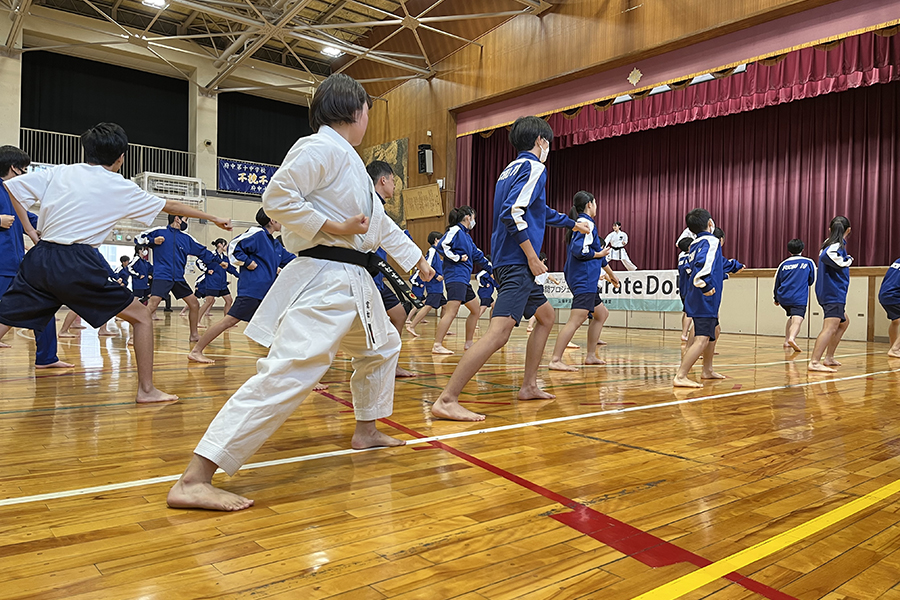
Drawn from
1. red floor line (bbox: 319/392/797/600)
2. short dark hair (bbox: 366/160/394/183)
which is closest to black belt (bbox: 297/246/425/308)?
red floor line (bbox: 319/392/797/600)

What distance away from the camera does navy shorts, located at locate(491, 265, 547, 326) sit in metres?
3.23

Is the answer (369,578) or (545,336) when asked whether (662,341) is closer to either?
(545,336)

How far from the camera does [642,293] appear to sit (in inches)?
469

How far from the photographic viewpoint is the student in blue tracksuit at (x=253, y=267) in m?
4.81

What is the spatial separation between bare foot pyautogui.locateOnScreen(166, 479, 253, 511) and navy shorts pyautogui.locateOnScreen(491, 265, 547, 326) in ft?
5.68

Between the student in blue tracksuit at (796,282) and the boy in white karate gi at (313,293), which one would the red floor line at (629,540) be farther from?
the student in blue tracksuit at (796,282)

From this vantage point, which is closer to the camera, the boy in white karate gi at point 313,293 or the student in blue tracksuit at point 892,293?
the boy in white karate gi at point 313,293

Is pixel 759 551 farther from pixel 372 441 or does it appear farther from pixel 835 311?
pixel 835 311

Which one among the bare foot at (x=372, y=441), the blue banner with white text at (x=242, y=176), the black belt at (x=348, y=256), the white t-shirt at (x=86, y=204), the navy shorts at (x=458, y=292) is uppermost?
the blue banner with white text at (x=242, y=176)

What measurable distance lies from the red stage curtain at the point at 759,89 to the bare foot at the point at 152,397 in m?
10.4

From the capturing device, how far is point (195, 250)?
8.10m

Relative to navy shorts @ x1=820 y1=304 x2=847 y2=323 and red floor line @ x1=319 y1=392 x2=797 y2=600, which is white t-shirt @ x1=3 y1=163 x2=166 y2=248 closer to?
red floor line @ x1=319 y1=392 x2=797 y2=600

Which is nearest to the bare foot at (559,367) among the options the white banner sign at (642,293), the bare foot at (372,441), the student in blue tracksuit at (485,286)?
the bare foot at (372,441)

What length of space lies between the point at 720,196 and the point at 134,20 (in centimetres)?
1551
